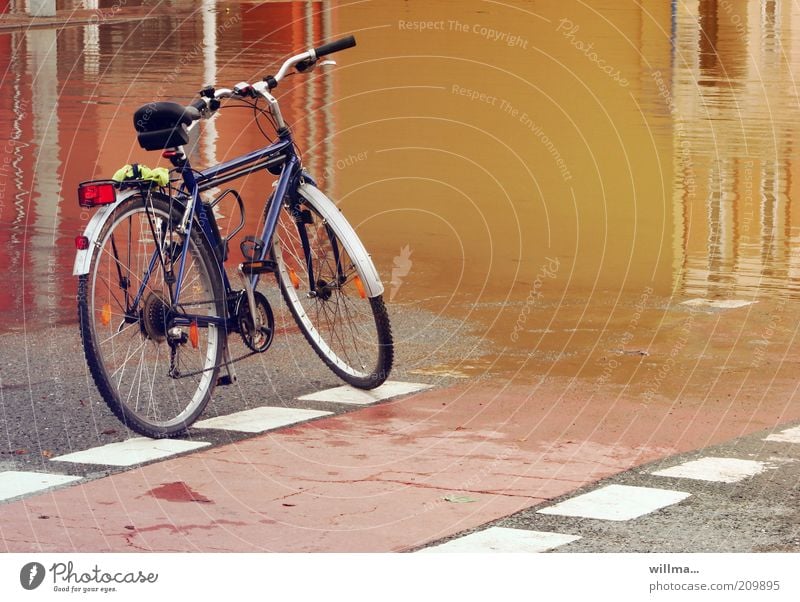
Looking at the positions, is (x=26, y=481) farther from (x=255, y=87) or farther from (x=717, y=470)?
(x=717, y=470)

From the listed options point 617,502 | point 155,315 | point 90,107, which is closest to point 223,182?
point 155,315

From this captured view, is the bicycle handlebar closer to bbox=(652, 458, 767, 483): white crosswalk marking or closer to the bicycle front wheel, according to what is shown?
the bicycle front wheel

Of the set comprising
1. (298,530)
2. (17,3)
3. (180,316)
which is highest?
(17,3)

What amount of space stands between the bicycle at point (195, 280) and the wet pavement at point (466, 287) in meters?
0.22

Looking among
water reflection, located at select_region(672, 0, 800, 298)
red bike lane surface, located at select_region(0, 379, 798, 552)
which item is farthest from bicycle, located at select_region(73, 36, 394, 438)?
water reflection, located at select_region(672, 0, 800, 298)

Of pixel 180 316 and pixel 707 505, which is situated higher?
pixel 180 316

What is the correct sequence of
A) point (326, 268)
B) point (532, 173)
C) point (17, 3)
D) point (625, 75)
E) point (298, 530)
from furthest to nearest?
point (17, 3) → point (625, 75) → point (532, 173) → point (326, 268) → point (298, 530)

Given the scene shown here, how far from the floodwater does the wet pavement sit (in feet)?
0.13

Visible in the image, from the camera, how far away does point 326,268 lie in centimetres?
720
